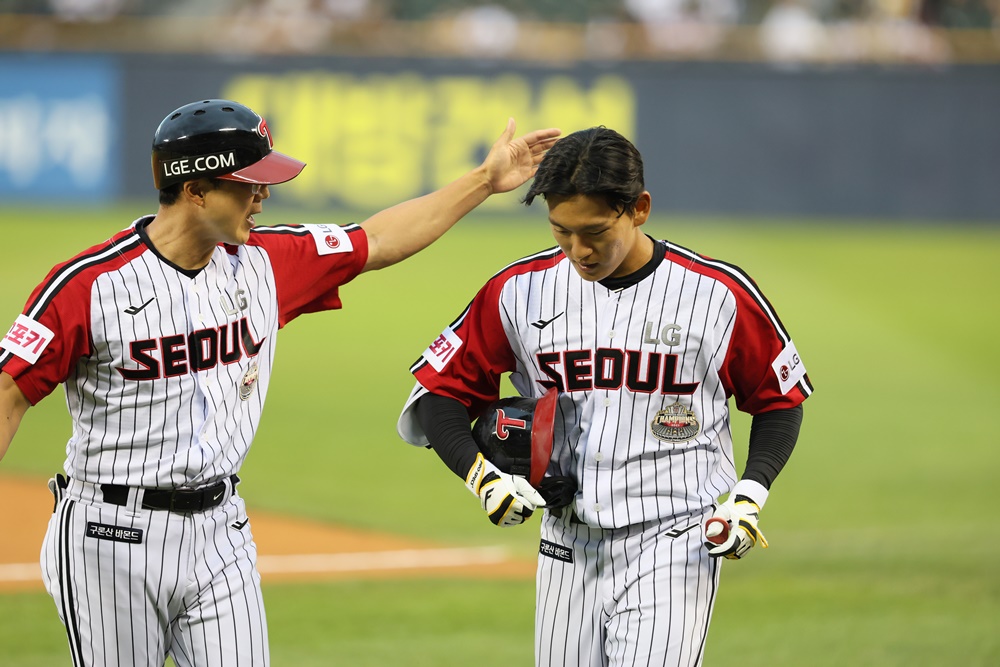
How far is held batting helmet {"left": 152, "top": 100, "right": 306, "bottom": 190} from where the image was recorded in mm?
3701

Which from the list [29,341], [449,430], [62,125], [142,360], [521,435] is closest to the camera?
[29,341]

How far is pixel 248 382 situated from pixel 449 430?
2.00ft

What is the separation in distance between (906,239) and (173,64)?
10438mm

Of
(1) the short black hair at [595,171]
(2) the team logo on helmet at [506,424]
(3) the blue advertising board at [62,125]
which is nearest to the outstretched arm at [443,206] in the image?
(1) the short black hair at [595,171]

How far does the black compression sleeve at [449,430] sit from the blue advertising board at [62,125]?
50.8ft

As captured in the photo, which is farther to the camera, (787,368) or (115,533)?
(787,368)

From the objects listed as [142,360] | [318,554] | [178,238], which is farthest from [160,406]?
[318,554]

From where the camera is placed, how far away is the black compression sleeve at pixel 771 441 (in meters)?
3.80

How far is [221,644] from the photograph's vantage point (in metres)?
3.70

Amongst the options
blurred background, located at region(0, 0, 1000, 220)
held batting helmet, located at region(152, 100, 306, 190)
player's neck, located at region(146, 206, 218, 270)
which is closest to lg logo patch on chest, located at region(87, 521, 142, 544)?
player's neck, located at region(146, 206, 218, 270)

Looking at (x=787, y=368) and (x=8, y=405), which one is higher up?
(x=787, y=368)

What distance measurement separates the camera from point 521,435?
12.3 feet

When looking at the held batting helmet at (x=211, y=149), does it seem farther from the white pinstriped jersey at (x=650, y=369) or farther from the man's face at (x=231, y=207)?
the white pinstriped jersey at (x=650, y=369)

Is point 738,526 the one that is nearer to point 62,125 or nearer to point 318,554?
point 318,554
